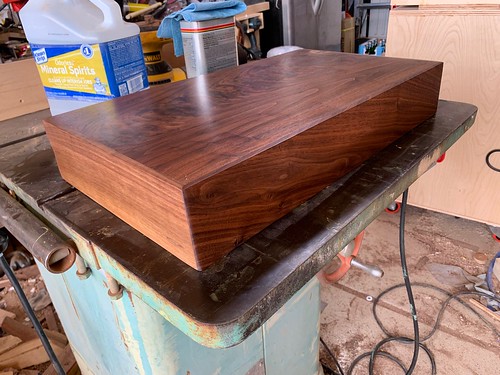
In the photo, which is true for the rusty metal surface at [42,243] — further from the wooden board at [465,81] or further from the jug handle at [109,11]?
the wooden board at [465,81]

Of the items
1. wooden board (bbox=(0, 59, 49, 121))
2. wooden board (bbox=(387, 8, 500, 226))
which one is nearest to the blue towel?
wooden board (bbox=(0, 59, 49, 121))

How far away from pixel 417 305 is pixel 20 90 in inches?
55.8

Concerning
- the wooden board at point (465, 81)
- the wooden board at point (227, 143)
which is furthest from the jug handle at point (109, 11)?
the wooden board at point (465, 81)

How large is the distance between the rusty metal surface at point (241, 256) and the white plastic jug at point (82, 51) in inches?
9.4

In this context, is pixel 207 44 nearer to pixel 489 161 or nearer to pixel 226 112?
pixel 226 112

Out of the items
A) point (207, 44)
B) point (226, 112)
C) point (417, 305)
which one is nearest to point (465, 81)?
point (417, 305)

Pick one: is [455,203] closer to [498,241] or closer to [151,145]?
[498,241]

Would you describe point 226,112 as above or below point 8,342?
above

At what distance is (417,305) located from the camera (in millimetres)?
1393

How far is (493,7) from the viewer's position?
123 centimetres

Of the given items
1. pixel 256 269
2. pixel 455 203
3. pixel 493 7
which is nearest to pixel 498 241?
pixel 455 203

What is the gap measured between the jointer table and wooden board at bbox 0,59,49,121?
0.24 meters

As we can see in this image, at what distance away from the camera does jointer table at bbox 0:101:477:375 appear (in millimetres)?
388

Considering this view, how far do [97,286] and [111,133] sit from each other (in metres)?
0.27
